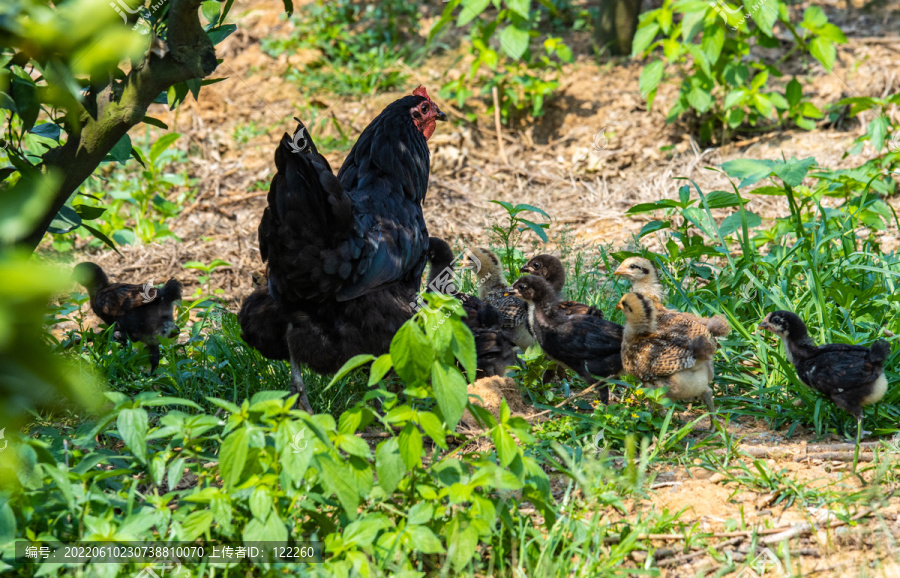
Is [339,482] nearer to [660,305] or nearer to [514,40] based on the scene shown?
[660,305]

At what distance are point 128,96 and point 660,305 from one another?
2.92 m

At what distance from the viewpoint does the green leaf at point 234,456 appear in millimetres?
2057

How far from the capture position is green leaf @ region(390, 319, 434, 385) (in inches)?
88.3

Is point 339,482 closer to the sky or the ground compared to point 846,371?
closer to the sky

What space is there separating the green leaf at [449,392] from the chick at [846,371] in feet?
6.56

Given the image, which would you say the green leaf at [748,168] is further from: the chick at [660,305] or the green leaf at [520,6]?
the green leaf at [520,6]

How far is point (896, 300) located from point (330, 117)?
5887mm

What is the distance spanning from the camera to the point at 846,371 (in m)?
3.30

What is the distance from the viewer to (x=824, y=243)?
4750 millimetres

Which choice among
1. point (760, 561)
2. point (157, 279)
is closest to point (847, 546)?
point (760, 561)

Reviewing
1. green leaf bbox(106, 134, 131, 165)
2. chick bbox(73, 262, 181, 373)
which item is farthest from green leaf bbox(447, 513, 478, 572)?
chick bbox(73, 262, 181, 373)

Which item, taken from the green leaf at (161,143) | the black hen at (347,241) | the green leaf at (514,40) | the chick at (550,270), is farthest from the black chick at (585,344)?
the green leaf at (161,143)

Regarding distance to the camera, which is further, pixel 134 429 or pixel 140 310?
pixel 140 310

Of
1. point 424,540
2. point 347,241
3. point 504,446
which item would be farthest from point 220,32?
point 424,540
